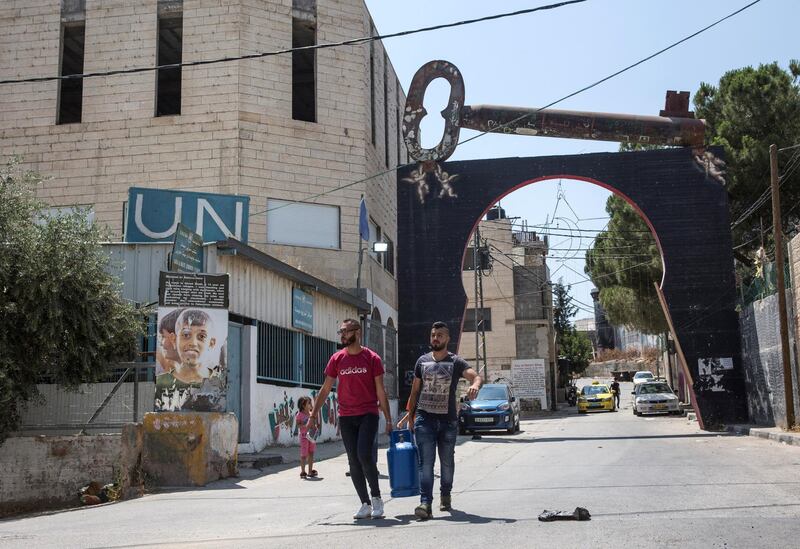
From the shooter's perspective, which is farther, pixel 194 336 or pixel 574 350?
pixel 574 350

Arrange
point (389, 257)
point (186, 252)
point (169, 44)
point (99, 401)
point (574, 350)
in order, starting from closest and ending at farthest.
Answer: point (99, 401) < point (186, 252) < point (169, 44) < point (389, 257) < point (574, 350)

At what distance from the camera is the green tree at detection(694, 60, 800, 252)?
2911cm

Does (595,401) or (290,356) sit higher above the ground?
(290,356)

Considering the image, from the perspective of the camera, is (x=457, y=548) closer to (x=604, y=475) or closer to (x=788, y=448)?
(x=604, y=475)

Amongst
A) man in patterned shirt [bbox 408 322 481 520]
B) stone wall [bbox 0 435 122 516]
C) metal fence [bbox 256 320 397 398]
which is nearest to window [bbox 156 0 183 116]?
metal fence [bbox 256 320 397 398]

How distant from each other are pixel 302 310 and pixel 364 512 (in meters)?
12.1

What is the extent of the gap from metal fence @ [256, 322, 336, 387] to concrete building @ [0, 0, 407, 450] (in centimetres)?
377

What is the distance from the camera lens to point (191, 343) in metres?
12.2

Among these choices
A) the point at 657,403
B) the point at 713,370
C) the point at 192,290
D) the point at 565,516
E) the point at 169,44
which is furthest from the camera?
the point at 657,403

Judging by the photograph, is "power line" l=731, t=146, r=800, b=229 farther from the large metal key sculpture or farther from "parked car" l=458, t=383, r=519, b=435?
"parked car" l=458, t=383, r=519, b=435

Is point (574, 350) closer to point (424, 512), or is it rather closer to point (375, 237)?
point (375, 237)

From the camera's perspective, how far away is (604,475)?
10891 mm

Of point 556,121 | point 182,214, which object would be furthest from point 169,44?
point 556,121

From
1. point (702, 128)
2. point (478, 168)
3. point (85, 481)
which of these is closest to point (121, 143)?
point (478, 168)
